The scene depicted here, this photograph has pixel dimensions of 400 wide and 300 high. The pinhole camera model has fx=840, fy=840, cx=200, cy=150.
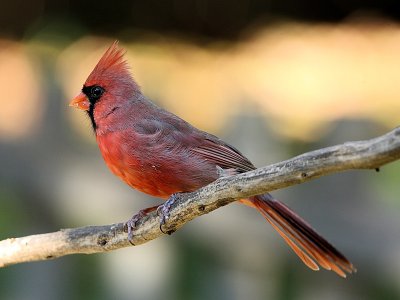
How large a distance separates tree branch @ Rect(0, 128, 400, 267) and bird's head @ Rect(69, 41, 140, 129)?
56cm

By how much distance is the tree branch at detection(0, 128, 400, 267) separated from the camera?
1.80 meters

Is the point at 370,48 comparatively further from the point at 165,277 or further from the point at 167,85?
the point at 165,277

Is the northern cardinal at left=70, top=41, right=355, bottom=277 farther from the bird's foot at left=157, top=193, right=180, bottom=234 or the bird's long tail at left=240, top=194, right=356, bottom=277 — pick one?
the bird's foot at left=157, top=193, right=180, bottom=234

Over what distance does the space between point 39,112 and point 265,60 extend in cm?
166

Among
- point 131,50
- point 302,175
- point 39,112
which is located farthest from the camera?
point 131,50

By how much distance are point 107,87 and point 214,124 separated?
5.17 ft

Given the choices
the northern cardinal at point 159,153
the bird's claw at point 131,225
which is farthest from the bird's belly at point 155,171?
the bird's claw at point 131,225

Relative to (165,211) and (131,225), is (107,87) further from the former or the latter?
(165,211)

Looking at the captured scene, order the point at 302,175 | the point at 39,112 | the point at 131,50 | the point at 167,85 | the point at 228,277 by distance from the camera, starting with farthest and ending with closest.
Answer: the point at 131,50 → the point at 167,85 → the point at 39,112 → the point at 228,277 → the point at 302,175

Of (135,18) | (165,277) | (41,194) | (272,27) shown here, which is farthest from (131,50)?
(165,277)

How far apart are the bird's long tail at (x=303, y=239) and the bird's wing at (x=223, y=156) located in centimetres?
13

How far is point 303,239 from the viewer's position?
2.77 metres

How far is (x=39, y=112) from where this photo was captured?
4656mm

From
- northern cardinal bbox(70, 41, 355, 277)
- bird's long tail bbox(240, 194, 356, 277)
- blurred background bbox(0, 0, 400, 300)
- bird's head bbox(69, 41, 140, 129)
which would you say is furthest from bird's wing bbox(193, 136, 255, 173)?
blurred background bbox(0, 0, 400, 300)
